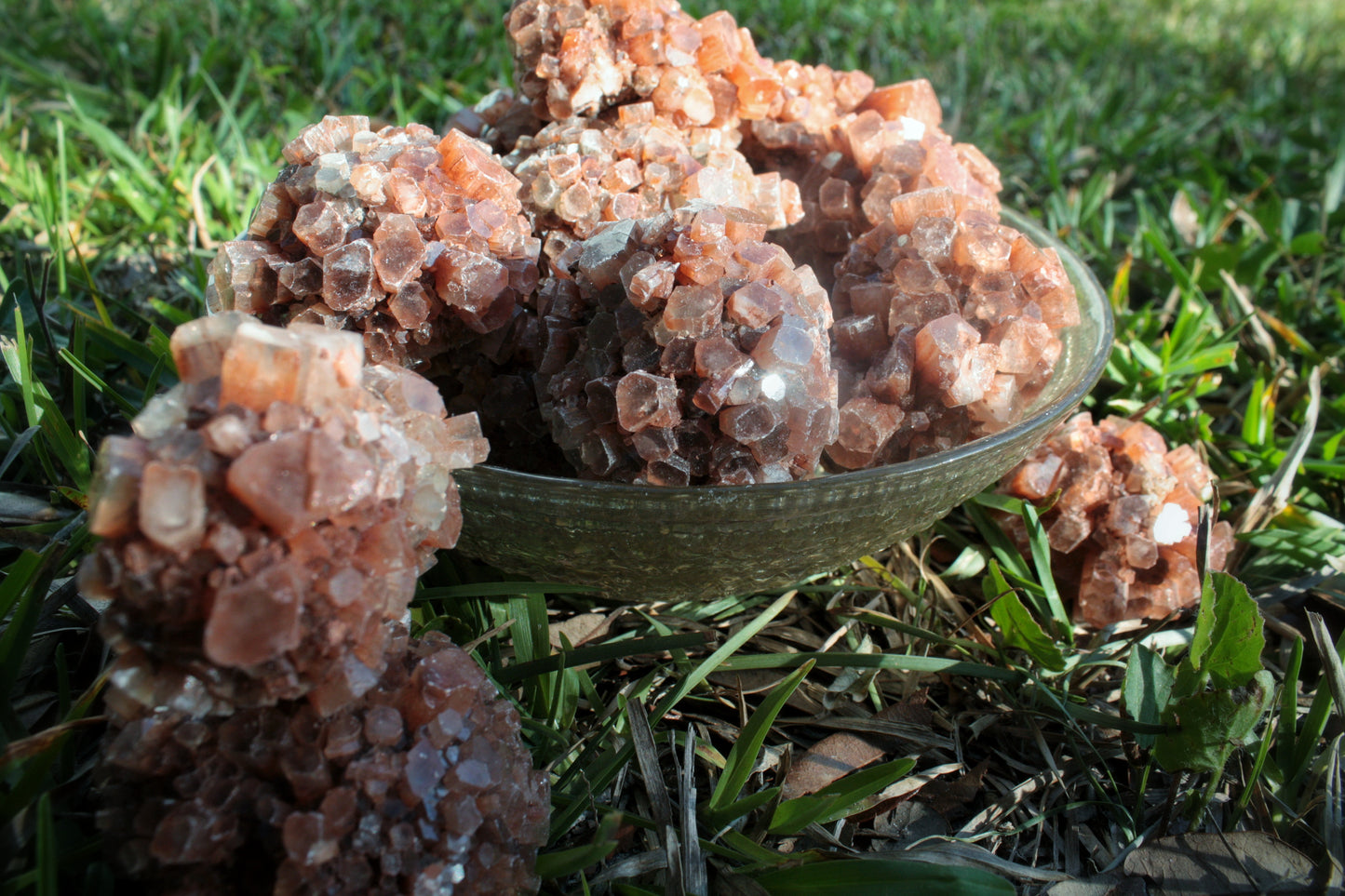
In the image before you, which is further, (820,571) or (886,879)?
(820,571)

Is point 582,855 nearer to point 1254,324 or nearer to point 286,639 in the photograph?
point 286,639

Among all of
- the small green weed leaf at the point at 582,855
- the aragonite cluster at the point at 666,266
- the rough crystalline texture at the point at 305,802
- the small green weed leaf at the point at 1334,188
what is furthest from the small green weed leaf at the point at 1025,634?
the small green weed leaf at the point at 1334,188

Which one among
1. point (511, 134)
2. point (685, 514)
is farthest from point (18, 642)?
point (511, 134)

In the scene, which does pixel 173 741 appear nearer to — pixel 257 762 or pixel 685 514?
A: pixel 257 762

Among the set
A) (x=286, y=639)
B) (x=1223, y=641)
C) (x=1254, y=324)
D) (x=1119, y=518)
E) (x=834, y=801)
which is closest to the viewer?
(x=286, y=639)

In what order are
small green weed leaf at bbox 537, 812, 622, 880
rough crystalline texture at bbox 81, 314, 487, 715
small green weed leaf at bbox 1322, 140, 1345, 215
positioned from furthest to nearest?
small green weed leaf at bbox 1322, 140, 1345, 215 < small green weed leaf at bbox 537, 812, 622, 880 < rough crystalline texture at bbox 81, 314, 487, 715

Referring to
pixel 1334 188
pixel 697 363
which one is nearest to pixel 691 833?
pixel 697 363

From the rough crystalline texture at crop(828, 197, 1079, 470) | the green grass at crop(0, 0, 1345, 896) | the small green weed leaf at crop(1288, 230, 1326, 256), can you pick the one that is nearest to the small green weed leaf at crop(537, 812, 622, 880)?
the green grass at crop(0, 0, 1345, 896)

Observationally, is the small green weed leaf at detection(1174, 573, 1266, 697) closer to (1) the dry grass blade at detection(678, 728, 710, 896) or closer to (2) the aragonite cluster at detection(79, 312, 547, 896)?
(1) the dry grass blade at detection(678, 728, 710, 896)
